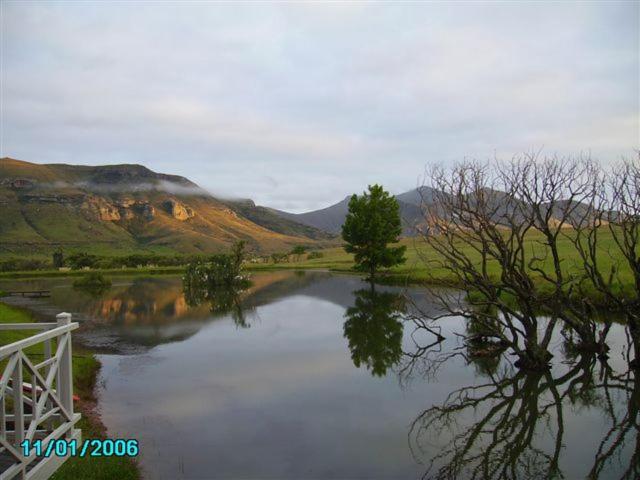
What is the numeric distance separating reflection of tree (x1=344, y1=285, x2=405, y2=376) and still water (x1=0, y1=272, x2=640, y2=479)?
0.18 m

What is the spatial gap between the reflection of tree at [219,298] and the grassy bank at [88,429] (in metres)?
12.7

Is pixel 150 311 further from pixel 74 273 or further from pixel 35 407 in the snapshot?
pixel 74 273

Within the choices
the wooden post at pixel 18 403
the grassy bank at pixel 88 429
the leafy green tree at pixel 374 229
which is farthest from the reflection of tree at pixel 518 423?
the leafy green tree at pixel 374 229

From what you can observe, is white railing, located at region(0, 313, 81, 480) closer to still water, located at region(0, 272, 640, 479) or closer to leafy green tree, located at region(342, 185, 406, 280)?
still water, located at region(0, 272, 640, 479)

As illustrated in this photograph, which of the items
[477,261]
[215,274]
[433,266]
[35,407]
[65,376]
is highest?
[477,261]

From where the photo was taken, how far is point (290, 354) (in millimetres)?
23531

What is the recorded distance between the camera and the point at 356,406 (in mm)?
15773

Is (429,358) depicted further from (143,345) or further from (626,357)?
(143,345)

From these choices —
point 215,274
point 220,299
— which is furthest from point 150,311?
point 215,274

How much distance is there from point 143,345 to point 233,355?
19.4 feet

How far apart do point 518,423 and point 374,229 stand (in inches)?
1881

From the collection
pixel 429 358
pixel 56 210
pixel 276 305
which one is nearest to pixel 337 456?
pixel 429 358

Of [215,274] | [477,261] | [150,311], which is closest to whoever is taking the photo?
[150,311]

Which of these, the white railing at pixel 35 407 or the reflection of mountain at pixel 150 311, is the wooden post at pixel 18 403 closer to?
the white railing at pixel 35 407
